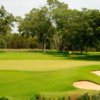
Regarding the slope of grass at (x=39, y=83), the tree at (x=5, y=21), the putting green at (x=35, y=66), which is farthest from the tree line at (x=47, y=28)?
the slope of grass at (x=39, y=83)

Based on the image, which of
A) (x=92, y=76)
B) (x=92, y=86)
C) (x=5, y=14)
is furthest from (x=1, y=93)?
(x=5, y=14)

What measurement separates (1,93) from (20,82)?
4.19 metres

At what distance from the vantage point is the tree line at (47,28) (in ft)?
350

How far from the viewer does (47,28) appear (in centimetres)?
12088

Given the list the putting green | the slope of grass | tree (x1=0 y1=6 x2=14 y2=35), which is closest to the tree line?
tree (x1=0 y1=6 x2=14 y2=35)

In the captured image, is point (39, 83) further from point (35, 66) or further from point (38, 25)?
point (38, 25)

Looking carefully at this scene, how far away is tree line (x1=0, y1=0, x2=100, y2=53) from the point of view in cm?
10675

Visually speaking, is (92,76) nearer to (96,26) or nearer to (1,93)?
(1,93)

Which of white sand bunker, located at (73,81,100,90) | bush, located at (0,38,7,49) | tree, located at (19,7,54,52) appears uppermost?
tree, located at (19,7,54,52)

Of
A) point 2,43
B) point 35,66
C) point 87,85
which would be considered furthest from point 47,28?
point 87,85

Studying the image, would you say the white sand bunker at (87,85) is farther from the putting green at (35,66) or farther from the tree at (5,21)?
the tree at (5,21)

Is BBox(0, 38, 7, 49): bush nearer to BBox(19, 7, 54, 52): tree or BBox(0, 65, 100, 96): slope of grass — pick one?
BBox(19, 7, 54, 52): tree

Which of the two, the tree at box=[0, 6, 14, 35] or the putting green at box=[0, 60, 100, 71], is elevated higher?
the tree at box=[0, 6, 14, 35]

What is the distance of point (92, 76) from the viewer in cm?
2891
